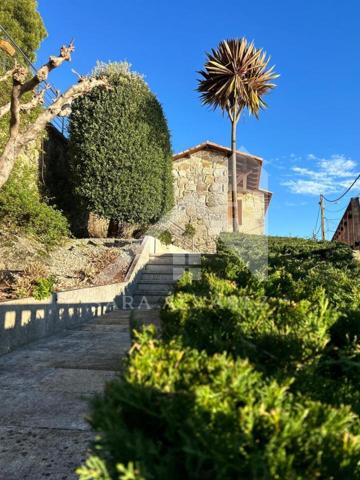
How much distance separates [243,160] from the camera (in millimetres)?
18469

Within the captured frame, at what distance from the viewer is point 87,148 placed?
36.1 ft

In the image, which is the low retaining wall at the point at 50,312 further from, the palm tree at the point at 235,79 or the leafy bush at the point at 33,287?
the palm tree at the point at 235,79

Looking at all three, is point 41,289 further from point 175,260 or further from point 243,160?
point 243,160

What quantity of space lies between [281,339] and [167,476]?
105 cm

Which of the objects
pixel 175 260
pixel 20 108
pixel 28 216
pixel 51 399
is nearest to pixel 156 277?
pixel 175 260

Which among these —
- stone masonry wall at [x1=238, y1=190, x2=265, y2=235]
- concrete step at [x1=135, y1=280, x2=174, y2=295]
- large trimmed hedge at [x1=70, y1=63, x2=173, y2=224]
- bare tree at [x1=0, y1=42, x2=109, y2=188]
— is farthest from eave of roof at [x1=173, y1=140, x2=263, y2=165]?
bare tree at [x1=0, y1=42, x2=109, y2=188]

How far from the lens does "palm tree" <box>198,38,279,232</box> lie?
15.8m

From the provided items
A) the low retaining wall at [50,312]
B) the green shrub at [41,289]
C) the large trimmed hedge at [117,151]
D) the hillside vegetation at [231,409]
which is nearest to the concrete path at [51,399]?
the low retaining wall at [50,312]

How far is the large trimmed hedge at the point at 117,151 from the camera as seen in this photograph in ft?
36.1

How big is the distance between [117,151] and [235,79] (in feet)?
25.0

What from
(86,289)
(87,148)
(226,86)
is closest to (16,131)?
(86,289)

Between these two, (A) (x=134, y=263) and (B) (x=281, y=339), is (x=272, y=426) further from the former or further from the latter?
(A) (x=134, y=263)

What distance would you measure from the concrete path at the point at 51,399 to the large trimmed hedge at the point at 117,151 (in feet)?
20.5

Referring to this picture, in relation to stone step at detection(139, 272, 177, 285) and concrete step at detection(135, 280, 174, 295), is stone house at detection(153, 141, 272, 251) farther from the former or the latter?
concrete step at detection(135, 280, 174, 295)
